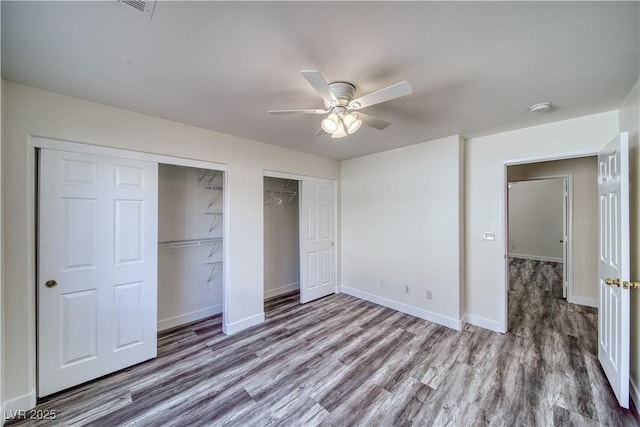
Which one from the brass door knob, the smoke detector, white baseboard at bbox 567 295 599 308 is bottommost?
white baseboard at bbox 567 295 599 308

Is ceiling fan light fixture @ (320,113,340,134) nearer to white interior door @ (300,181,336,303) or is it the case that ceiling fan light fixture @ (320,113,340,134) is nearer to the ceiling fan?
the ceiling fan

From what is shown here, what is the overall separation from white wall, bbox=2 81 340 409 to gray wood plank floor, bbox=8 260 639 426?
1.37 ft

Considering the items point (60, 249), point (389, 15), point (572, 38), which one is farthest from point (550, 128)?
point (60, 249)

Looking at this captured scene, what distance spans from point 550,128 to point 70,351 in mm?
5259

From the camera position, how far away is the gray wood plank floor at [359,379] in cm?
184

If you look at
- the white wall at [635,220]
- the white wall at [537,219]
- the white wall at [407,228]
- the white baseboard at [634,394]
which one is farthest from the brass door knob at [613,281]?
the white wall at [537,219]

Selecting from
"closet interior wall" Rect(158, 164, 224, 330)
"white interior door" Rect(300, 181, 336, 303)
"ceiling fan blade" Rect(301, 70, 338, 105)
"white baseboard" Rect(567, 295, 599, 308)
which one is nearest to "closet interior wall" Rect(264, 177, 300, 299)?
"white interior door" Rect(300, 181, 336, 303)

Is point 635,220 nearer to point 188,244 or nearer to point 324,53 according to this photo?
point 324,53

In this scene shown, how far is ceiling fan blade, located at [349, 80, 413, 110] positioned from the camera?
1.49 m

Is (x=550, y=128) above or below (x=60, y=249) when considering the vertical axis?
above

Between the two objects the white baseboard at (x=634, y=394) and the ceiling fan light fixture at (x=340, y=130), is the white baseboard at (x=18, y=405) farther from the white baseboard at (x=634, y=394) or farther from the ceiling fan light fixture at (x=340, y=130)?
the white baseboard at (x=634, y=394)

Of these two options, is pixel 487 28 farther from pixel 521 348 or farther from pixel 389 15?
pixel 521 348

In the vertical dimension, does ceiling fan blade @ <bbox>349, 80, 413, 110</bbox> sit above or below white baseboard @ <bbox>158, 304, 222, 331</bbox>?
above

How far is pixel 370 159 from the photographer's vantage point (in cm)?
422
